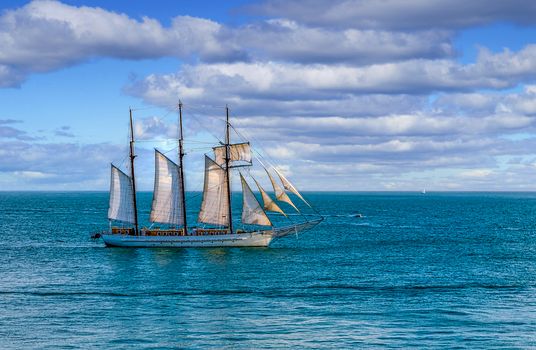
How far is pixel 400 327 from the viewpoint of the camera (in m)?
51.9

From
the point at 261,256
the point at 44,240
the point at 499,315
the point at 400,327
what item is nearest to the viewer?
the point at 400,327

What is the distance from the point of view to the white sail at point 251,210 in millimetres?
103938

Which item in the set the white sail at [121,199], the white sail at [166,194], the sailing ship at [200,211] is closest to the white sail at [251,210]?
the sailing ship at [200,211]

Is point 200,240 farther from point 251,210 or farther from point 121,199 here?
point 121,199

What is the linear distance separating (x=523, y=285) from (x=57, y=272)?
50.5 m

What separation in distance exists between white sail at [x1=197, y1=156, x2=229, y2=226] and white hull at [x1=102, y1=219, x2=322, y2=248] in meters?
4.24

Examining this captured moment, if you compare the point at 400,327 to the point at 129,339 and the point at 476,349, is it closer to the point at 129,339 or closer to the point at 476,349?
the point at 476,349

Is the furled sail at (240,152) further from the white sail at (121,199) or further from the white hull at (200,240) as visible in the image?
the white sail at (121,199)

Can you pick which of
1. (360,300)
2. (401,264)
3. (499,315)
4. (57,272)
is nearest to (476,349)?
(499,315)

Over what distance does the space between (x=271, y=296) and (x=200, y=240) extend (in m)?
41.5

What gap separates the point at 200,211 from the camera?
4272 inches

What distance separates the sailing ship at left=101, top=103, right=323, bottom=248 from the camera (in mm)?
104688

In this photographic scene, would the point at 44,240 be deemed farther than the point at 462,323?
Yes

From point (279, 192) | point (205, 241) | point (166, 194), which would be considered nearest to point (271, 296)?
point (279, 192)
